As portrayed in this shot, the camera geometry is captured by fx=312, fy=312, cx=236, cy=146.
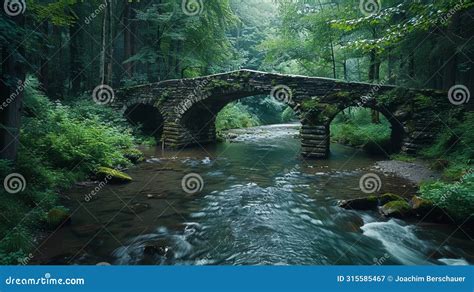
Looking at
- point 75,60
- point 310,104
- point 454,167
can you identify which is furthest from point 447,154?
point 75,60

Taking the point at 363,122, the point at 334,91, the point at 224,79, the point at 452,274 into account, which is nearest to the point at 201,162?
the point at 224,79

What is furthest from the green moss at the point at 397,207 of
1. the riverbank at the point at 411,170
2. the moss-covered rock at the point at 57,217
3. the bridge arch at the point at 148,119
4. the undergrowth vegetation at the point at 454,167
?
the bridge arch at the point at 148,119

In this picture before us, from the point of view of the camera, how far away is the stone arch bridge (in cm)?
1125

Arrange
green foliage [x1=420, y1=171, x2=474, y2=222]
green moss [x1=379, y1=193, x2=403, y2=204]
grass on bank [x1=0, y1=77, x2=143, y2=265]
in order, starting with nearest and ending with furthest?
1. grass on bank [x1=0, y1=77, x2=143, y2=265]
2. green foliage [x1=420, y1=171, x2=474, y2=222]
3. green moss [x1=379, y1=193, x2=403, y2=204]

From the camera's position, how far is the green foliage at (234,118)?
2480 centimetres

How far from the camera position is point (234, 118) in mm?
27328

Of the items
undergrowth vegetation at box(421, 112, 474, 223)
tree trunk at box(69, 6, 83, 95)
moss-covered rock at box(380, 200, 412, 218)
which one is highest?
tree trunk at box(69, 6, 83, 95)

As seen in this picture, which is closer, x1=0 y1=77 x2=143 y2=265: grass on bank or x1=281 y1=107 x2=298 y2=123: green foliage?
x1=0 y1=77 x2=143 y2=265: grass on bank

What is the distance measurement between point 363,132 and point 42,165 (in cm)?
1492

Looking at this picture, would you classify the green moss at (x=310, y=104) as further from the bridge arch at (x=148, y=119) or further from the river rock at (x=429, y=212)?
the bridge arch at (x=148, y=119)

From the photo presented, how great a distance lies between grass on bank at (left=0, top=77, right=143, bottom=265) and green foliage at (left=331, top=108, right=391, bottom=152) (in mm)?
11416

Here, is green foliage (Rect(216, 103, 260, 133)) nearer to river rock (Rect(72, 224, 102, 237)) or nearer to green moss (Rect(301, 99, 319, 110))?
green moss (Rect(301, 99, 319, 110))

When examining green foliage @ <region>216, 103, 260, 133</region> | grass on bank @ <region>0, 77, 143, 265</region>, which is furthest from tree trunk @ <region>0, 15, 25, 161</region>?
green foliage @ <region>216, 103, 260, 133</region>

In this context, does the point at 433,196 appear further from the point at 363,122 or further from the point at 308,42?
the point at 308,42
